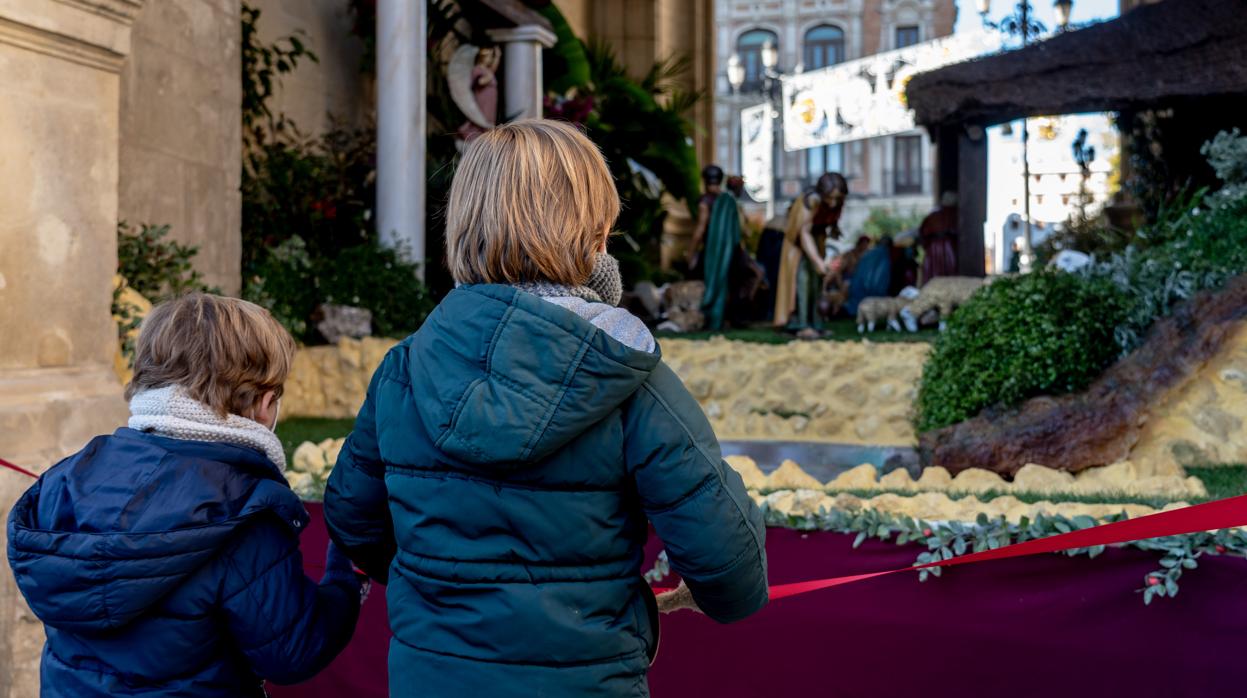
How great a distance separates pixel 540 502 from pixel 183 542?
2.01 ft

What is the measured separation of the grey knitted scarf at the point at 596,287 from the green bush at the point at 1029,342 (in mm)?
3335

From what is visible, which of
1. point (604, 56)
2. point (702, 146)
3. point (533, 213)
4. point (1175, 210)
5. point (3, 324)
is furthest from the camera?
point (702, 146)

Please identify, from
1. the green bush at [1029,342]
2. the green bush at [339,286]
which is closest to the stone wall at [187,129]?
the green bush at [339,286]

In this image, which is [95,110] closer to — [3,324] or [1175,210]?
[3,324]

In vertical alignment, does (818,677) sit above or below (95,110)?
below

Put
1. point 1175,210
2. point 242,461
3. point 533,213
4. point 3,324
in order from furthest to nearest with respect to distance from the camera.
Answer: point 1175,210 → point 3,324 → point 242,461 → point 533,213

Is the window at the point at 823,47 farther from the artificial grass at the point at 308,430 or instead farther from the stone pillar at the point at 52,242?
the stone pillar at the point at 52,242

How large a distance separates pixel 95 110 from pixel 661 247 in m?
13.4

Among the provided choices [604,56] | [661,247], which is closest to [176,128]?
[604,56]

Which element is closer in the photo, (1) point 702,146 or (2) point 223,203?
(2) point 223,203

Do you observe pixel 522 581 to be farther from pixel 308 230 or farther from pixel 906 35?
pixel 906 35

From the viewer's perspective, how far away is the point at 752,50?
53188mm

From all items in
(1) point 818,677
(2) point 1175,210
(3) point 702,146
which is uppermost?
(3) point 702,146

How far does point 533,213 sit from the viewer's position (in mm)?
1606
